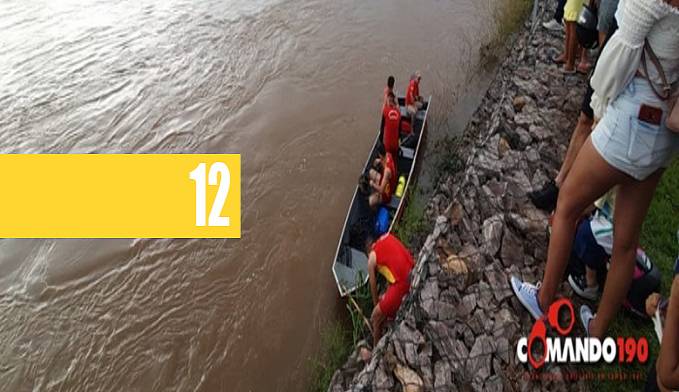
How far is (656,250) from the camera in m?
4.08

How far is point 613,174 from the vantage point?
7.84 ft

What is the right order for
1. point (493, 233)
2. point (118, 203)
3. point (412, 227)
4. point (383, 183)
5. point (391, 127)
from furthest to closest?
point (118, 203), point (391, 127), point (383, 183), point (412, 227), point (493, 233)

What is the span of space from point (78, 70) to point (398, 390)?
10.5 m

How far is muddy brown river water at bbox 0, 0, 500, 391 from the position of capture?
593 centimetres

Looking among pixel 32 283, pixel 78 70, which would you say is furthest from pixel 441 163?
pixel 78 70

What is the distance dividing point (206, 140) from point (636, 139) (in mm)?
8167

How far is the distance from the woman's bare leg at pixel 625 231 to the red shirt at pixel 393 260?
196cm

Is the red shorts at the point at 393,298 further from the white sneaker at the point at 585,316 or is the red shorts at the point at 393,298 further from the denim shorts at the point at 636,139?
the denim shorts at the point at 636,139

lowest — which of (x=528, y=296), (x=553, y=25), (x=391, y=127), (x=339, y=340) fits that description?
(x=339, y=340)

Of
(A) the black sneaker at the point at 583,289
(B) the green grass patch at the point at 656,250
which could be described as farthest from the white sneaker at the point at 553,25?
(A) the black sneaker at the point at 583,289

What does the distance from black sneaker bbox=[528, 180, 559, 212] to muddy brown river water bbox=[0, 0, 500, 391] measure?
2939 mm

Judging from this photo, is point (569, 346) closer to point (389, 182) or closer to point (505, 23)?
point (389, 182)

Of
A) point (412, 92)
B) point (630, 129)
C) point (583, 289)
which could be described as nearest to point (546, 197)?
point (583, 289)

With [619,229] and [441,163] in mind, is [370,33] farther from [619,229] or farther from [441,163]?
[619,229]
